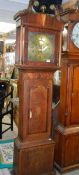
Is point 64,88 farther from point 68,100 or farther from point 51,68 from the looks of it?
point 51,68

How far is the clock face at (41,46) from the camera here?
2.40 m

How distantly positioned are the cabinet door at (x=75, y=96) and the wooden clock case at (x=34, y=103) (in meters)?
0.38

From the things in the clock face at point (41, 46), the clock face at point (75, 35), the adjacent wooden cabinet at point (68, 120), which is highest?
the clock face at point (75, 35)

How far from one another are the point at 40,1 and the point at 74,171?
2.30 metres

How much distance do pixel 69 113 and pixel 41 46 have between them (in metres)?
1.01

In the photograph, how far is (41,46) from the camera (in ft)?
8.07

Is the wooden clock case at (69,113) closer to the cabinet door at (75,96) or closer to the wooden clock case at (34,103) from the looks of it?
the cabinet door at (75,96)

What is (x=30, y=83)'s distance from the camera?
2.51 m

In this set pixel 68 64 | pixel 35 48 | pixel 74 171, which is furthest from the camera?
pixel 74 171

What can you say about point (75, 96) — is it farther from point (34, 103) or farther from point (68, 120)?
point (34, 103)

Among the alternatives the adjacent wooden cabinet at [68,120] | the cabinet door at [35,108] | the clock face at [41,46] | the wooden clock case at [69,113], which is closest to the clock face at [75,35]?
the wooden clock case at [69,113]

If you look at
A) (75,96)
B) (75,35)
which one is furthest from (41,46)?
(75,96)

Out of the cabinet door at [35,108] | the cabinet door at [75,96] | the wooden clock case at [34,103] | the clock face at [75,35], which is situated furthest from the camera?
the cabinet door at [75,96]

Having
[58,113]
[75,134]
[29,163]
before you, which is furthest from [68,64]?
[29,163]
